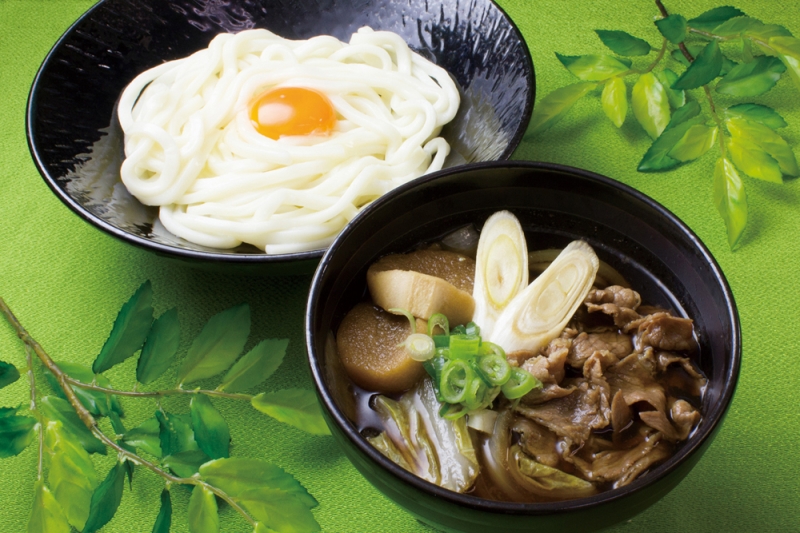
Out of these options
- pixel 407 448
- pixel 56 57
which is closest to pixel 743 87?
pixel 407 448

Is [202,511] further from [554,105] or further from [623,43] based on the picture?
[623,43]

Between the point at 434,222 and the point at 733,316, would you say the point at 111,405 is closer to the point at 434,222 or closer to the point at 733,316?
the point at 434,222

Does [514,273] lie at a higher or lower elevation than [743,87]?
lower

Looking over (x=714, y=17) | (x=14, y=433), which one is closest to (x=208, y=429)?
(x=14, y=433)

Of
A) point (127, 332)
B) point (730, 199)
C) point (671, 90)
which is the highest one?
Result: point (671, 90)

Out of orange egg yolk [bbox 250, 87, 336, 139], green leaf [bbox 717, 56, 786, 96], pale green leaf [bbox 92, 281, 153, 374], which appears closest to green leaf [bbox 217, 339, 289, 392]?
pale green leaf [bbox 92, 281, 153, 374]

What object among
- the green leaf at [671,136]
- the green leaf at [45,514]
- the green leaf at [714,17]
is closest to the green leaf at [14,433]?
the green leaf at [45,514]
